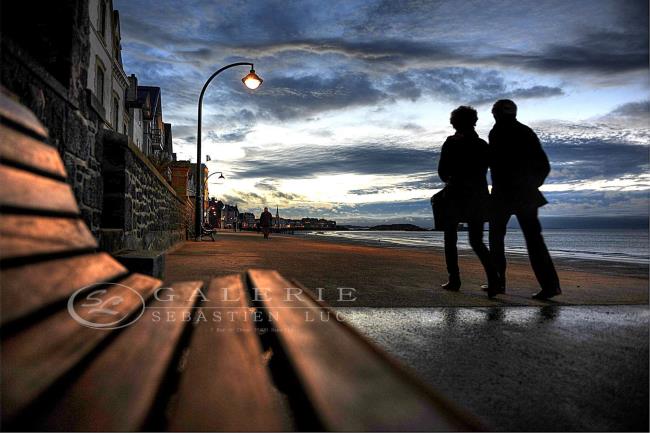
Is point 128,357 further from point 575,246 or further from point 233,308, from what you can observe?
point 575,246

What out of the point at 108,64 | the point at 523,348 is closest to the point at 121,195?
the point at 523,348

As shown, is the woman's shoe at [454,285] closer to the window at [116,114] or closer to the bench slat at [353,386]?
the bench slat at [353,386]

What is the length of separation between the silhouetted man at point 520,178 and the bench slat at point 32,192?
11.8 ft

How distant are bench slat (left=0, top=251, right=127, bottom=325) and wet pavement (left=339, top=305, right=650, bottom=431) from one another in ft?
5.32

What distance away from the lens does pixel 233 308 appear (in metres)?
2.52

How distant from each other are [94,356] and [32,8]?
3177mm

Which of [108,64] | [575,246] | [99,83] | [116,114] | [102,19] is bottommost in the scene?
[575,246]

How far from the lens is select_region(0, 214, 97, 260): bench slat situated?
1402mm

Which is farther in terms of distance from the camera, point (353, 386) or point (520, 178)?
point (520, 178)

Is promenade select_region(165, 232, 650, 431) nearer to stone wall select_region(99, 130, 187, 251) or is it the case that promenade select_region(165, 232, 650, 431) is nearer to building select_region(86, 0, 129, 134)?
stone wall select_region(99, 130, 187, 251)

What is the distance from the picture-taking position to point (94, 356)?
149 centimetres

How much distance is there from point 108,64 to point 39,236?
2343 cm

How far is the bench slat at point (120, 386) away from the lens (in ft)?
3.68

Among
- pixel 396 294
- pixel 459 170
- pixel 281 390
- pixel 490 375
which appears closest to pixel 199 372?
pixel 281 390
